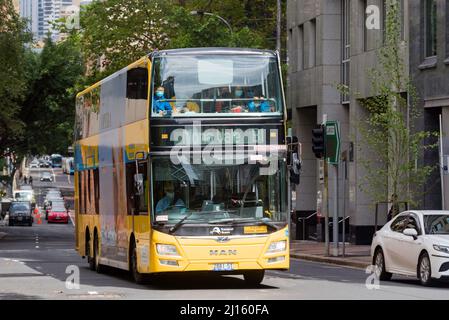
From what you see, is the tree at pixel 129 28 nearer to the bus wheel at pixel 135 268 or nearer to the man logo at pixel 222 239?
the bus wheel at pixel 135 268

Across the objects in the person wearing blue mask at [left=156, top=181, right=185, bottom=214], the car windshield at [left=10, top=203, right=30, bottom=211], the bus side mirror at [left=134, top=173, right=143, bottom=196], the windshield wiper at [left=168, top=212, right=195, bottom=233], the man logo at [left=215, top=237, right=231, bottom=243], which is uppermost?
the bus side mirror at [left=134, top=173, right=143, bottom=196]

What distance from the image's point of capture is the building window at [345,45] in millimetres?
52938

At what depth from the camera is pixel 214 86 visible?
24.1 m

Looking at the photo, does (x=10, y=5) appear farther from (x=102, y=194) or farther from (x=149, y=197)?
(x=149, y=197)

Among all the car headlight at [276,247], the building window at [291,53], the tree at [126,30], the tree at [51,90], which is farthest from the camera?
the tree at [51,90]

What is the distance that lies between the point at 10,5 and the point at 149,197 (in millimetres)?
35365

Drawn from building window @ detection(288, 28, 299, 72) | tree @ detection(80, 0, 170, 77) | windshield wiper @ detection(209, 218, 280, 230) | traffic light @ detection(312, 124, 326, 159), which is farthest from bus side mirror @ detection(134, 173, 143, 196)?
tree @ detection(80, 0, 170, 77)

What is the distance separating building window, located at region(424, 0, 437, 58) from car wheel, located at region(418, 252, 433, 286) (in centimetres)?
1727

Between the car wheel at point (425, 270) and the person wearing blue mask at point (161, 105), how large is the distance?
587 centimetres

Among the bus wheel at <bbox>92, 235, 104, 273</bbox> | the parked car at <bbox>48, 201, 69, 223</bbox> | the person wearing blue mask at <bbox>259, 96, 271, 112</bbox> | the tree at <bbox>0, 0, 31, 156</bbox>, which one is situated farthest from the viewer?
the parked car at <bbox>48, 201, 69, 223</bbox>

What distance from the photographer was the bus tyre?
25203 millimetres

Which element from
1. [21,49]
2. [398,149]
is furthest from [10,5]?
[398,149]

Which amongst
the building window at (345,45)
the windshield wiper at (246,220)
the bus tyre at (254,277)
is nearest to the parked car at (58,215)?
the building window at (345,45)

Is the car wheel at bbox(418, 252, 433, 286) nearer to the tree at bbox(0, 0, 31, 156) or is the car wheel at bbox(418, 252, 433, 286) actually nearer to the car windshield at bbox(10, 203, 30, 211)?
the tree at bbox(0, 0, 31, 156)
